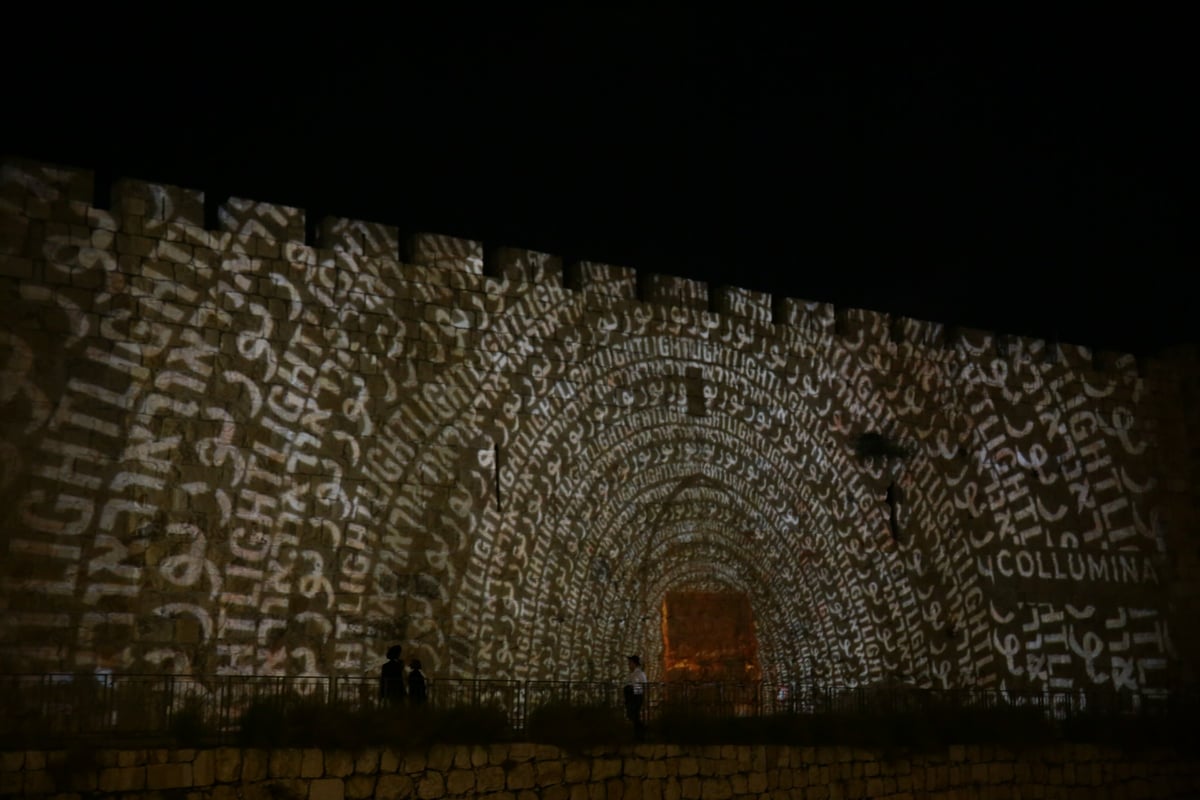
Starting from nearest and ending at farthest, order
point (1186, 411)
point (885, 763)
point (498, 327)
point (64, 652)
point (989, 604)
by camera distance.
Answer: point (64, 652), point (885, 763), point (498, 327), point (989, 604), point (1186, 411)

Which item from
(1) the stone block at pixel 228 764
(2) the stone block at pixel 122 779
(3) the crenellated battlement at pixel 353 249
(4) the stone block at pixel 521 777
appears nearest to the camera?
(2) the stone block at pixel 122 779

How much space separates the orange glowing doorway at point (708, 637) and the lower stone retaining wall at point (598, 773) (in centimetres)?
261

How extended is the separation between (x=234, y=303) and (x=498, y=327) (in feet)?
9.14

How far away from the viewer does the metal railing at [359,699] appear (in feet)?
33.6

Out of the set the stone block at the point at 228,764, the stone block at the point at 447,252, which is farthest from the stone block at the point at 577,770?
the stone block at the point at 447,252

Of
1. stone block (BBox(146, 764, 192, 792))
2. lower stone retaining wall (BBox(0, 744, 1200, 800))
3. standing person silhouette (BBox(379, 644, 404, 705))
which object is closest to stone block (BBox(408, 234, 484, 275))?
standing person silhouette (BBox(379, 644, 404, 705))

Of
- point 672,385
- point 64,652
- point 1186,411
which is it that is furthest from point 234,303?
point 1186,411

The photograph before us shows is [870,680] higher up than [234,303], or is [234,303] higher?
[234,303]

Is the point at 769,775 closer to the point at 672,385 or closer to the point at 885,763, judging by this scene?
the point at 885,763

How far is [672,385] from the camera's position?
1555 cm

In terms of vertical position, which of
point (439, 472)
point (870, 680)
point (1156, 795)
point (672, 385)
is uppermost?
point (672, 385)

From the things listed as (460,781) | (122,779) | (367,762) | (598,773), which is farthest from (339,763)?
(598,773)

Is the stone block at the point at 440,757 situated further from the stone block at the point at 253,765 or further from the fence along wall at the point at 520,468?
the fence along wall at the point at 520,468

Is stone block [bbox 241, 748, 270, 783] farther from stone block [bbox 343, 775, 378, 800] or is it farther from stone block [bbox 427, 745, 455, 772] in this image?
stone block [bbox 427, 745, 455, 772]
